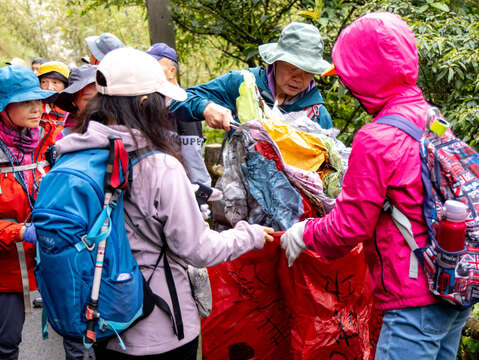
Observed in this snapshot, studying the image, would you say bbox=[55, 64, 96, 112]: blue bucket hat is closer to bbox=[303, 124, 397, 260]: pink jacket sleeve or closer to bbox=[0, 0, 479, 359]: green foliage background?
bbox=[0, 0, 479, 359]: green foliage background

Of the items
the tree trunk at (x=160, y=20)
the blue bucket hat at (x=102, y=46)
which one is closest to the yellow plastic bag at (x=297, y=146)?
the blue bucket hat at (x=102, y=46)

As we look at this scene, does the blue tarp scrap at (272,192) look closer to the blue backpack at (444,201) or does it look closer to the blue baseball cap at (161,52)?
the blue backpack at (444,201)

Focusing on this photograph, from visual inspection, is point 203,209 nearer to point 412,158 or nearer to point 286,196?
point 286,196

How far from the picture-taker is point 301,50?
104 inches

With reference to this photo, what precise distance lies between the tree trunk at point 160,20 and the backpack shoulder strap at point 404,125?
3294 millimetres

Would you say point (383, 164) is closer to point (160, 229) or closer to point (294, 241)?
point (294, 241)

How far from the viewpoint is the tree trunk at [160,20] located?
4520mm

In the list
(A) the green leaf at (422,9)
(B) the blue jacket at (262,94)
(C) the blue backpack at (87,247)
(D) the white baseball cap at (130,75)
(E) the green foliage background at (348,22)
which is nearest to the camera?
(C) the blue backpack at (87,247)

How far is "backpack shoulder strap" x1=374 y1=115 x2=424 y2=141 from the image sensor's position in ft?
5.53

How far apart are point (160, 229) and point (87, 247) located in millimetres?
303

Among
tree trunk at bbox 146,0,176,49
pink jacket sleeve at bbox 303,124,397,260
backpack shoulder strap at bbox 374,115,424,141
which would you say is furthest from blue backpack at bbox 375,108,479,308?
tree trunk at bbox 146,0,176,49

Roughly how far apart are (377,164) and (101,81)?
107 cm

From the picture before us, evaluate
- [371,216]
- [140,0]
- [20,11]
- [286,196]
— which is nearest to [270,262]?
[286,196]

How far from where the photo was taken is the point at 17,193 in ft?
8.12
